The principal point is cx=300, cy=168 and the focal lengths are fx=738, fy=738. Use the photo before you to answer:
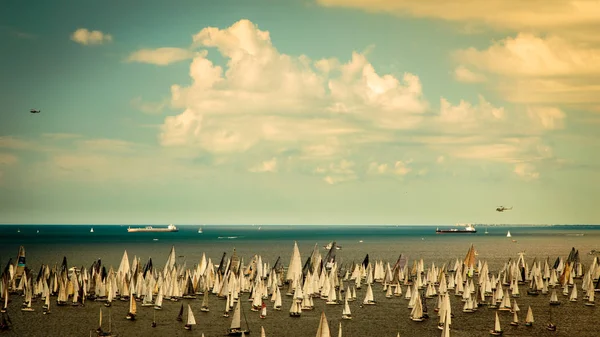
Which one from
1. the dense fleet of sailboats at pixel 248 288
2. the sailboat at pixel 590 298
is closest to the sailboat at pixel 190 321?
the dense fleet of sailboats at pixel 248 288

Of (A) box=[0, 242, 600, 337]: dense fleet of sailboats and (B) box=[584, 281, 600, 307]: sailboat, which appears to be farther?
(B) box=[584, 281, 600, 307]: sailboat

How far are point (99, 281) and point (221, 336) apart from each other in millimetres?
36921

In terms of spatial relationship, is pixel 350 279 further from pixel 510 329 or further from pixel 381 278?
pixel 510 329

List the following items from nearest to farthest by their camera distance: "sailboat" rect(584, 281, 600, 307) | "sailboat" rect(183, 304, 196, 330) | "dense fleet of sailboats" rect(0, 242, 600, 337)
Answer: "sailboat" rect(183, 304, 196, 330), "dense fleet of sailboats" rect(0, 242, 600, 337), "sailboat" rect(584, 281, 600, 307)

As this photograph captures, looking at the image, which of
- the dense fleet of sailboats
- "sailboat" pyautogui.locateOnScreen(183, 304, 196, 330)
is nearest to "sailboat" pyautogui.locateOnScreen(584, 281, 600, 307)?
the dense fleet of sailboats

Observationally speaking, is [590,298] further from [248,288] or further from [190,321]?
[190,321]

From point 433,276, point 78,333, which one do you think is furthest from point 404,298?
point 78,333

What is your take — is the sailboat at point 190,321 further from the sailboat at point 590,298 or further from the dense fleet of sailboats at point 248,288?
the sailboat at point 590,298

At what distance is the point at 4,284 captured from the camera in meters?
105

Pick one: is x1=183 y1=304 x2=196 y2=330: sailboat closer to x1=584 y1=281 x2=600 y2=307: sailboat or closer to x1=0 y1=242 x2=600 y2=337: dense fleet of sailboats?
x1=0 y1=242 x2=600 y2=337: dense fleet of sailboats

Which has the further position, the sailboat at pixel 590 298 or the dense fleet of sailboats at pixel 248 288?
the sailboat at pixel 590 298

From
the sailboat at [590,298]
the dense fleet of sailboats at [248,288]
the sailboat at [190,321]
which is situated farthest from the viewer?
the sailboat at [590,298]

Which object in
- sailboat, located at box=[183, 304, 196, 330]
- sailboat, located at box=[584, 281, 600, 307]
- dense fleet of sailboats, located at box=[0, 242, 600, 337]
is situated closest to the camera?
sailboat, located at box=[183, 304, 196, 330]

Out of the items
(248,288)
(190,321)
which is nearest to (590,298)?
(248,288)
